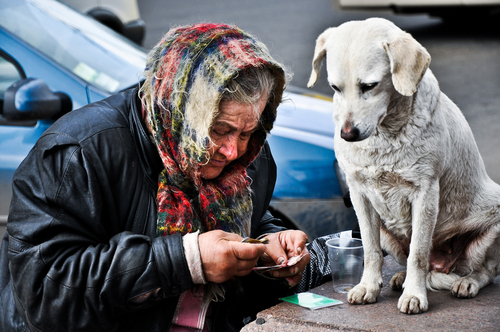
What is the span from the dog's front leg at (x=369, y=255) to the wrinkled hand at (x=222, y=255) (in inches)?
17.9

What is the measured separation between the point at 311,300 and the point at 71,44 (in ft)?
7.42

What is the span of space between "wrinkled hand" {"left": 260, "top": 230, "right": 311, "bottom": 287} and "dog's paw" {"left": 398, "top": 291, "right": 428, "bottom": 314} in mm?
404

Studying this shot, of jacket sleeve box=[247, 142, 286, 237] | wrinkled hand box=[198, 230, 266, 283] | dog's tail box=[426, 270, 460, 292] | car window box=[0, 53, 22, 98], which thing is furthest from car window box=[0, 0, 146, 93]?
dog's tail box=[426, 270, 460, 292]

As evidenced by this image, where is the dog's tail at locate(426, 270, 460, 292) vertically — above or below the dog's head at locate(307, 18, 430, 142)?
below

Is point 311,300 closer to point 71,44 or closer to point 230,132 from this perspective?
point 230,132

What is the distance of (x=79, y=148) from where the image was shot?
1911 millimetres

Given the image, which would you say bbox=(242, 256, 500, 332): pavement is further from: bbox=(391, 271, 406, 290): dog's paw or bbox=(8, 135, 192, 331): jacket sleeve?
bbox=(8, 135, 192, 331): jacket sleeve

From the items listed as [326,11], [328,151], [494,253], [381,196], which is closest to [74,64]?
[328,151]

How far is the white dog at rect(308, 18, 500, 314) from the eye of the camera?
187 cm

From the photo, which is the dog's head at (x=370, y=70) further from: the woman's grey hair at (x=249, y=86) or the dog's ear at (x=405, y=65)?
the woman's grey hair at (x=249, y=86)

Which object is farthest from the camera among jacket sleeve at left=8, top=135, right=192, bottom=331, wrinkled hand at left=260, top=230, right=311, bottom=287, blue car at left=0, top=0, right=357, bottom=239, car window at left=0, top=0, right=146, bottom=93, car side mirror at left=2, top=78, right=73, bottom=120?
car window at left=0, top=0, right=146, bottom=93

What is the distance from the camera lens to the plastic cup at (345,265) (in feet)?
7.29

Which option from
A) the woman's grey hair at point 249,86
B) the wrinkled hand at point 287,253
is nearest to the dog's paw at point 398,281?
the wrinkled hand at point 287,253

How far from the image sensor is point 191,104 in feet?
6.34
